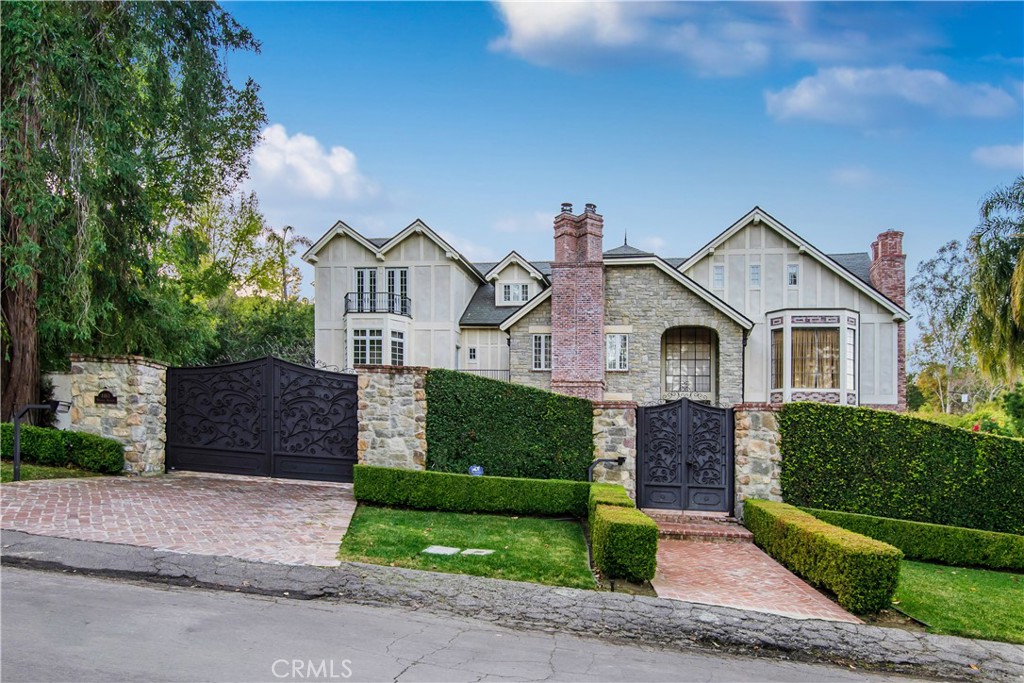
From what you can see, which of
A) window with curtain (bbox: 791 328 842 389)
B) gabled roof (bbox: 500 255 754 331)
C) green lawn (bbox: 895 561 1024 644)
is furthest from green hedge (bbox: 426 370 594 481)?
window with curtain (bbox: 791 328 842 389)

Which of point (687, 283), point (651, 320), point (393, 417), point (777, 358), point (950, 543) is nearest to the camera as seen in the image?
point (950, 543)

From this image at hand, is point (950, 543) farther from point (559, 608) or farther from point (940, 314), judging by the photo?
point (940, 314)

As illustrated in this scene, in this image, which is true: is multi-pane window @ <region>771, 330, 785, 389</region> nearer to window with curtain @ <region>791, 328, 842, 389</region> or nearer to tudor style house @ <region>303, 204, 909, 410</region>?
tudor style house @ <region>303, 204, 909, 410</region>

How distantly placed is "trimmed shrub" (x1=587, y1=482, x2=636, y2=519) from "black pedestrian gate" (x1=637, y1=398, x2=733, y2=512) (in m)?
1.15

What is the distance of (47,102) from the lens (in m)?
10.5

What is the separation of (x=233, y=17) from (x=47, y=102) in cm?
562

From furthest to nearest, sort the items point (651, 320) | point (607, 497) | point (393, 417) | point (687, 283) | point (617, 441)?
point (651, 320) → point (687, 283) → point (617, 441) → point (393, 417) → point (607, 497)

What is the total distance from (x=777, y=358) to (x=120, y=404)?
18184mm

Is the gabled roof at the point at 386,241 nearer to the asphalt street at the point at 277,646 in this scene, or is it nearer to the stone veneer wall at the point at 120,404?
the stone veneer wall at the point at 120,404

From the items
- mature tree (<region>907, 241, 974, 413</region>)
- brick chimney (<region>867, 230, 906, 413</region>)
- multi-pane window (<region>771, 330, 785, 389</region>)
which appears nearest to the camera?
multi-pane window (<region>771, 330, 785, 389</region>)

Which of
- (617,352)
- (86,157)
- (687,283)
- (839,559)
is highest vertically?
(86,157)

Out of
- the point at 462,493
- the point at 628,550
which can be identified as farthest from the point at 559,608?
the point at 462,493

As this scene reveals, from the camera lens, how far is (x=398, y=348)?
2411 centimetres

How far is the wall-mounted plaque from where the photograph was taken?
34.7 feet
